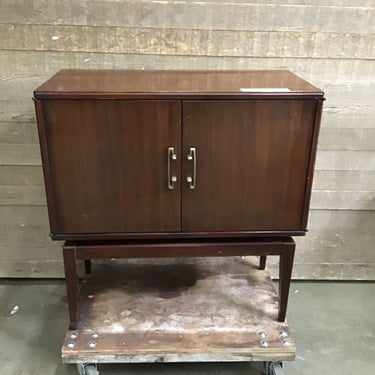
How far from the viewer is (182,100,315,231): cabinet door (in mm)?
1256

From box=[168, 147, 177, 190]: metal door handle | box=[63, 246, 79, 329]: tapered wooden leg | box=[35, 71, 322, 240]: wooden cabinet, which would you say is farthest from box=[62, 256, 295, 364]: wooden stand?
box=[168, 147, 177, 190]: metal door handle

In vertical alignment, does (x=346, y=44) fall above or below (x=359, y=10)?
below

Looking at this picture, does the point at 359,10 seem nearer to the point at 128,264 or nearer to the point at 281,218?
the point at 281,218

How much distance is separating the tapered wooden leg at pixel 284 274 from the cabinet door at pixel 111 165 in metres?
0.38

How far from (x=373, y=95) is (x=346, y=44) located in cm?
24

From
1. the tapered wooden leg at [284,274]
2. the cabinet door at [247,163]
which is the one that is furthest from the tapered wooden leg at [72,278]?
the tapered wooden leg at [284,274]

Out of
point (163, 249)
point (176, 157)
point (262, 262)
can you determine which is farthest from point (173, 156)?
point (262, 262)

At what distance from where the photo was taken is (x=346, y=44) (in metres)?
1.72

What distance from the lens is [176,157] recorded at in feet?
4.23

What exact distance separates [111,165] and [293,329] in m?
1.04

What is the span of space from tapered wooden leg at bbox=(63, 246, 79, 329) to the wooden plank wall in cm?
58

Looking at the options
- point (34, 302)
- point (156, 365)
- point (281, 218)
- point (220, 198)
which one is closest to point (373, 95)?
point (281, 218)

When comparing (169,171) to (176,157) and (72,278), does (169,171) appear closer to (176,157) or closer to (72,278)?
(176,157)

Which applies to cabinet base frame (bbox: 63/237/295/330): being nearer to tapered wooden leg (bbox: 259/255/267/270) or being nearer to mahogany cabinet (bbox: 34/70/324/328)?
mahogany cabinet (bbox: 34/70/324/328)
